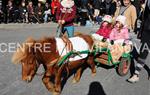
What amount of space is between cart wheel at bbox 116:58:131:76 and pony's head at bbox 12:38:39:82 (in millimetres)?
2629

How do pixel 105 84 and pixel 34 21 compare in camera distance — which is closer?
pixel 105 84

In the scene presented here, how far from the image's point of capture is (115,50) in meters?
8.26

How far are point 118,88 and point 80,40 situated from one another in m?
1.32

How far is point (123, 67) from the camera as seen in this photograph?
8461mm

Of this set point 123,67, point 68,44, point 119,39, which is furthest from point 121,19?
point 68,44

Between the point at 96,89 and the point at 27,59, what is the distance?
192cm

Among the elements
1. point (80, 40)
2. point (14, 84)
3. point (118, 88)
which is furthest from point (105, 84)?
point (14, 84)

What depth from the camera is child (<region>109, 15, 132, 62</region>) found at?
8.26 meters

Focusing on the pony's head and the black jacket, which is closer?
the pony's head

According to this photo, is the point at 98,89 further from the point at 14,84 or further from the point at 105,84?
the point at 14,84

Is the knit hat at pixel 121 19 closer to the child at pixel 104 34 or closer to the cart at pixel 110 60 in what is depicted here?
the child at pixel 104 34

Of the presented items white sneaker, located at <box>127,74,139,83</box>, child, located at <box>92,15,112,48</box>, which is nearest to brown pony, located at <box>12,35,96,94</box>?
child, located at <box>92,15,112,48</box>

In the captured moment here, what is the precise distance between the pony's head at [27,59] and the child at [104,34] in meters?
2.13

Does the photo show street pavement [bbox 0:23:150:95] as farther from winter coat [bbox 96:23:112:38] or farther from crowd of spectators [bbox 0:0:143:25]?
crowd of spectators [bbox 0:0:143:25]
